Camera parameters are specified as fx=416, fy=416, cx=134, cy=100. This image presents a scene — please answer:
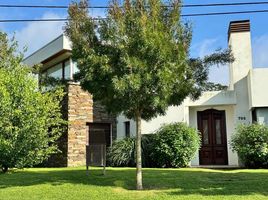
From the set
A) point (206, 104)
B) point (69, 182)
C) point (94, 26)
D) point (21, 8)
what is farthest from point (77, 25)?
point (206, 104)

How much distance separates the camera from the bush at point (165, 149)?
18.2 metres

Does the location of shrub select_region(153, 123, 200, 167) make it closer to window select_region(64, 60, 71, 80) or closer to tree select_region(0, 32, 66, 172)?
tree select_region(0, 32, 66, 172)

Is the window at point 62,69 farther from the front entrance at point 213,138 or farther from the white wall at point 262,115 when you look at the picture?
the white wall at point 262,115

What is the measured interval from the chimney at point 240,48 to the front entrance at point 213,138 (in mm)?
1781

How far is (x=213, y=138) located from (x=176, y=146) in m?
3.27

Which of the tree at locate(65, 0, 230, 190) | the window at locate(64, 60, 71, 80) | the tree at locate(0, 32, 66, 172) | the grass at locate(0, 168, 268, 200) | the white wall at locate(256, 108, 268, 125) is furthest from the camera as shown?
the window at locate(64, 60, 71, 80)

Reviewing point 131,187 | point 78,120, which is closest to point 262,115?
point 78,120

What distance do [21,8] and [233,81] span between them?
10227 mm

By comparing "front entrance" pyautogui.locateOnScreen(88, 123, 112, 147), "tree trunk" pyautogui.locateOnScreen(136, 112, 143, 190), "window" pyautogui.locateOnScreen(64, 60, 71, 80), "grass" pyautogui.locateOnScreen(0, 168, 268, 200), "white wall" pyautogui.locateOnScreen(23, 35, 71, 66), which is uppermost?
"white wall" pyautogui.locateOnScreen(23, 35, 71, 66)

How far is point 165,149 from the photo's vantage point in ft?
59.7

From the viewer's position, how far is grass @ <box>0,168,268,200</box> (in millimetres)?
10383

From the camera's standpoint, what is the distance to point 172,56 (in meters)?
10.9

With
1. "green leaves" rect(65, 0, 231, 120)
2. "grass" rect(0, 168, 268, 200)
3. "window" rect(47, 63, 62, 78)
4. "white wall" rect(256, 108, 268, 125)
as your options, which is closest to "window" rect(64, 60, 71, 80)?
"window" rect(47, 63, 62, 78)

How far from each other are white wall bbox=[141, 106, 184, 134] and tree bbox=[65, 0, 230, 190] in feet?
27.0
